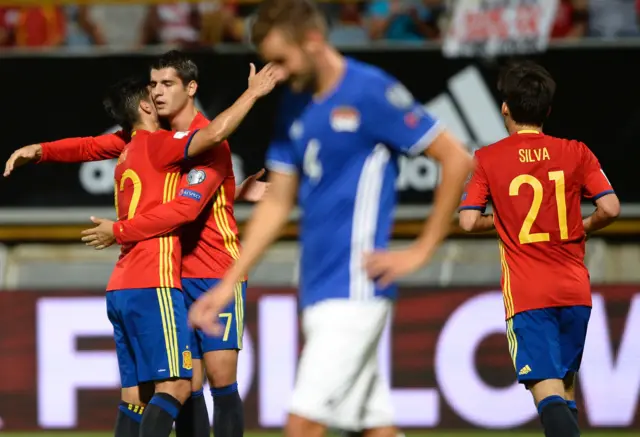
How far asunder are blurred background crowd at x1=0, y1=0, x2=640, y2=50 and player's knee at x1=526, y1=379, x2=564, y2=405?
552cm

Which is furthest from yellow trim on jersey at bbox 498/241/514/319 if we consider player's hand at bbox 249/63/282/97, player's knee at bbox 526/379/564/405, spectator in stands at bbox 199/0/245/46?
spectator in stands at bbox 199/0/245/46

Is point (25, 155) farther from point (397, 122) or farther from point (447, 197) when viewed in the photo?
point (447, 197)

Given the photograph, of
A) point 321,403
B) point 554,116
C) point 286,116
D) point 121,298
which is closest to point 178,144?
point 121,298

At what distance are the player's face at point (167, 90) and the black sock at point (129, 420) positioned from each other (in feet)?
4.54

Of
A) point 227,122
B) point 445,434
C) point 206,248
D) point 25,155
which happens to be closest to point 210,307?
point 227,122

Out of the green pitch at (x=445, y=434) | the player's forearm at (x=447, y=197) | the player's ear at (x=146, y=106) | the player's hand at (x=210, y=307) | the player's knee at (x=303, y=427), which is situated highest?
the player's ear at (x=146, y=106)

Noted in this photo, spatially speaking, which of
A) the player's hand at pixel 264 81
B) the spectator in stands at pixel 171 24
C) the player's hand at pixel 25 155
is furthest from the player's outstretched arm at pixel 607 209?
the spectator in stands at pixel 171 24

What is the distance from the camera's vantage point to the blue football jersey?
3887 millimetres

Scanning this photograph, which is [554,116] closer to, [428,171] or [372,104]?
[428,171]

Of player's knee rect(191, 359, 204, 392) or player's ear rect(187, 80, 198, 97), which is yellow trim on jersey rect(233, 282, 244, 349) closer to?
player's knee rect(191, 359, 204, 392)

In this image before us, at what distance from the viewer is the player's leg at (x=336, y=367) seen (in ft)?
12.6

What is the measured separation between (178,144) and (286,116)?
1582 millimetres

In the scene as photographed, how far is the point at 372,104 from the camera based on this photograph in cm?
388

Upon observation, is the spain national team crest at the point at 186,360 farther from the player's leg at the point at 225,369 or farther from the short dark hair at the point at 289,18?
the short dark hair at the point at 289,18
